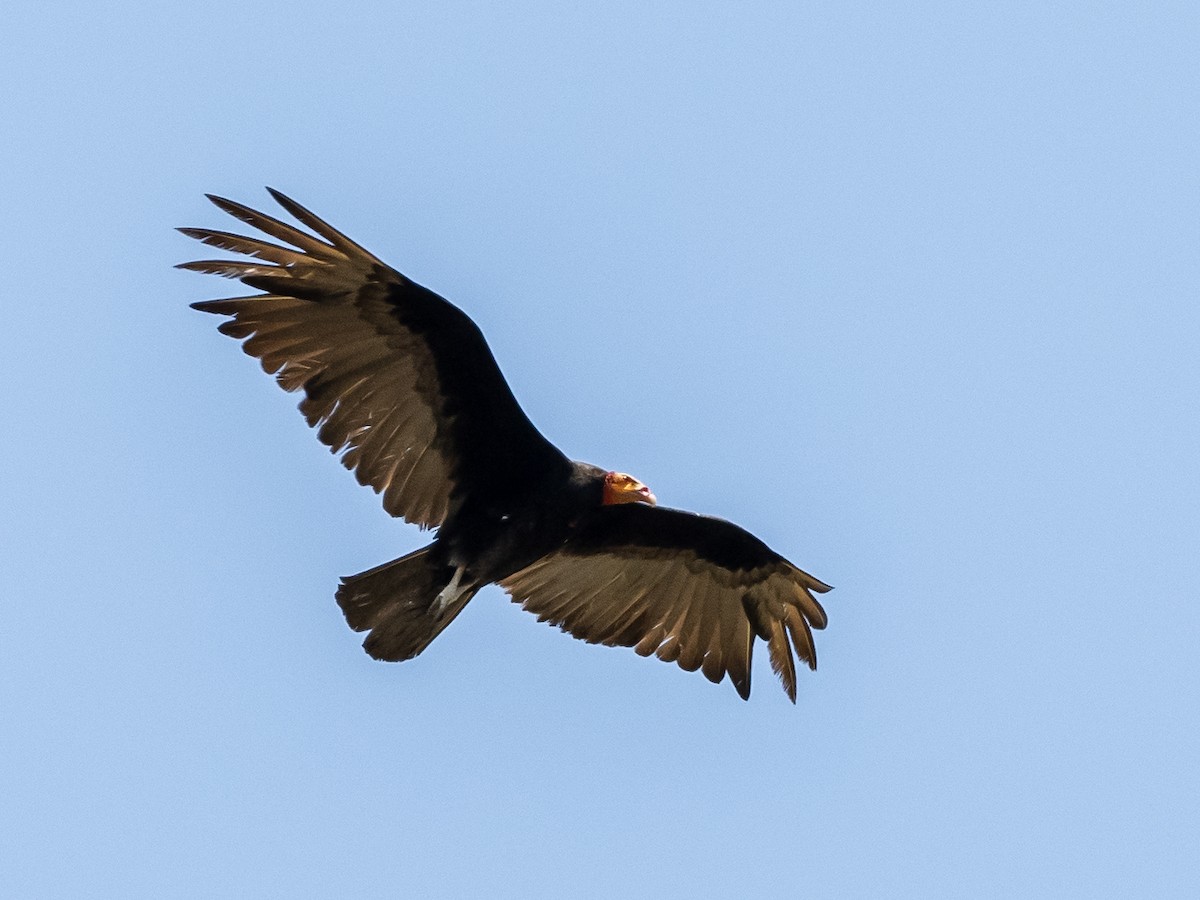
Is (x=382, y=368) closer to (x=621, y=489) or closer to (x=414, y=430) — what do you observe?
(x=414, y=430)

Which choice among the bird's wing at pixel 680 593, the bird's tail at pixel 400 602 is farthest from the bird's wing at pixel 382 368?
the bird's wing at pixel 680 593

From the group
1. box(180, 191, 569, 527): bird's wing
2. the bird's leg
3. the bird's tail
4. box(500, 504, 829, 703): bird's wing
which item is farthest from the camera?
box(500, 504, 829, 703): bird's wing

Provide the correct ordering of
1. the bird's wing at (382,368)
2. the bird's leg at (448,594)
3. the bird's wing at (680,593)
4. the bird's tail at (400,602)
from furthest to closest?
the bird's wing at (680,593) → the bird's leg at (448,594) → the bird's tail at (400,602) → the bird's wing at (382,368)

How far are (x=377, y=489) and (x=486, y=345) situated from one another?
0.99 metres

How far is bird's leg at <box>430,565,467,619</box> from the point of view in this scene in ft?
32.3

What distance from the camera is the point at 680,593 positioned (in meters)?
11.0

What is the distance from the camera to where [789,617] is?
432 inches

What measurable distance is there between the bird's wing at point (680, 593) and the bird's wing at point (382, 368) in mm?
1062

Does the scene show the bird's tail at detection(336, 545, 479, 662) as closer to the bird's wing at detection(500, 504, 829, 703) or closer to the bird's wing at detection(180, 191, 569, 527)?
the bird's wing at detection(180, 191, 569, 527)

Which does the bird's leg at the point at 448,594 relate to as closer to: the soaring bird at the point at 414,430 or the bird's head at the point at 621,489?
the soaring bird at the point at 414,430

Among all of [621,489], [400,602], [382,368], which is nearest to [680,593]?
[621,489]

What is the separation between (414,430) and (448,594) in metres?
0.89

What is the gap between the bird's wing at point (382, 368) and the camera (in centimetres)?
927

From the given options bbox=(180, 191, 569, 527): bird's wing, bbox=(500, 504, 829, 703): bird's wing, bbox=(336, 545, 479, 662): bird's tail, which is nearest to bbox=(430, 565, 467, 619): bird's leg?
bbox=(336, 545, 479, 662): bird's tail
